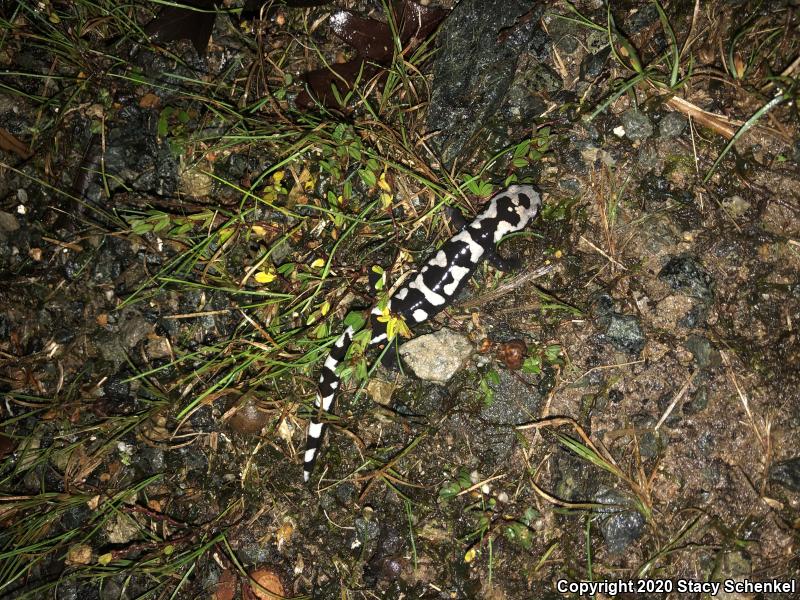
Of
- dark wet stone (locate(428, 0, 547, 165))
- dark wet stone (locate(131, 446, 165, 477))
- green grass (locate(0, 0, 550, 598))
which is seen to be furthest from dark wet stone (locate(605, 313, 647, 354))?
dark wet stone (locate(131, 446, 165, 477))

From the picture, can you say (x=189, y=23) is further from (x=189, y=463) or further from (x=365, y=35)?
(x=189, y=463)

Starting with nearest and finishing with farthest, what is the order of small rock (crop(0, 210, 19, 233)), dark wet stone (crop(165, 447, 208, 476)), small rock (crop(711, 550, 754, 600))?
small rock (crop(711, 550, 754, 600)) → dark wet stone (crop(165, 447, 208, 476)) → small rock (crop(0, 210, 19, 233))

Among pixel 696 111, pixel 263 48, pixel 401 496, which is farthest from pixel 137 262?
pixel 696 111

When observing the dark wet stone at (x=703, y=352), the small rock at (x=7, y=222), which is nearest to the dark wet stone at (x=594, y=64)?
the dark wet stone at (x=703, y=352)

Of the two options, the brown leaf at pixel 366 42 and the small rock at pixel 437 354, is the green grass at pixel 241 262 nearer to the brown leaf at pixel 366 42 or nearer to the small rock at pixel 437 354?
the brown leaf at pixel 366 42

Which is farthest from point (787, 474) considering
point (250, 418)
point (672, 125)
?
point (250, 418)

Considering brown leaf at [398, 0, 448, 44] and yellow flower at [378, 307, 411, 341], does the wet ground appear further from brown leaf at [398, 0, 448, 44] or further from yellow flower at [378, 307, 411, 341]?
yellow flower at [378, 307, 411, 341]
